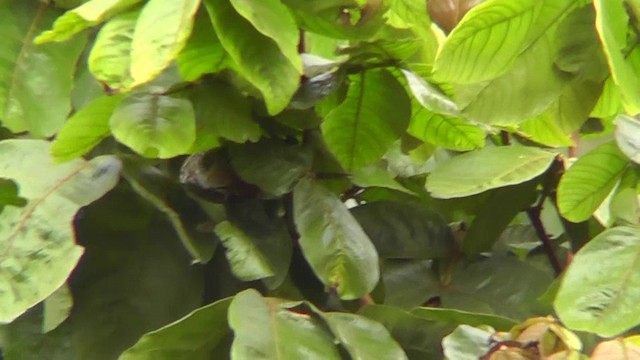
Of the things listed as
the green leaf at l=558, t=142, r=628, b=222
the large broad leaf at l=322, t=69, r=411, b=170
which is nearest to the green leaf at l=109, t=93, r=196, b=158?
the large broad leaf at l=322, t=69, r=411, b=170

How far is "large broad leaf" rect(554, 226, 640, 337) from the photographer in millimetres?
422

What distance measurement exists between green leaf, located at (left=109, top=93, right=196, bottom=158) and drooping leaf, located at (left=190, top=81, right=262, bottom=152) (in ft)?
0.05

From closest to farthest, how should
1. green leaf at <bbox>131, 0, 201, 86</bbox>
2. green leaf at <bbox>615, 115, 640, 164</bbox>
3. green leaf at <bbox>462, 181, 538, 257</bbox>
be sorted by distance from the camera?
green leaf at <bbox>131, 0, 201, 86</bbox>, green leaf at <bbox>615, 115, 640, 164</bbox>, green leaf at <bbox>462, 181, 538, 257</bbox>

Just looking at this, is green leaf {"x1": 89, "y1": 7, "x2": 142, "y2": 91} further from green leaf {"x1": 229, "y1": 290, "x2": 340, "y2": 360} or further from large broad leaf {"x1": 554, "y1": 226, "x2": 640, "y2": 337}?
large broad leaf {"x1": 554, "y1": 226, "x2": 640, "y2": 337}

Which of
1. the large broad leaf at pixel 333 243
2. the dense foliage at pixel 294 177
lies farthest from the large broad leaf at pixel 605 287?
the large broad leaf at pixel 333 243

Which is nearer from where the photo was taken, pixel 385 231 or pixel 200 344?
pixel 200 344

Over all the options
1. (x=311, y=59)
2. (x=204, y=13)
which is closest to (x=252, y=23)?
(x=204, y=13)

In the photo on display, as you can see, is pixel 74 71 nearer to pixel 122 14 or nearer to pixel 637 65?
pixel 122 14

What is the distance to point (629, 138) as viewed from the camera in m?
0.50

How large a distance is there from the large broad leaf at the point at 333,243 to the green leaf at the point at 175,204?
56 millimetres

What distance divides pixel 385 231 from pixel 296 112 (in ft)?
0.36

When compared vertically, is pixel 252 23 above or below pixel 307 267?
above

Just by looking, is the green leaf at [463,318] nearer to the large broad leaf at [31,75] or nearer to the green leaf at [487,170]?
the green leaf at [487,170]

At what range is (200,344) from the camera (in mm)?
460
